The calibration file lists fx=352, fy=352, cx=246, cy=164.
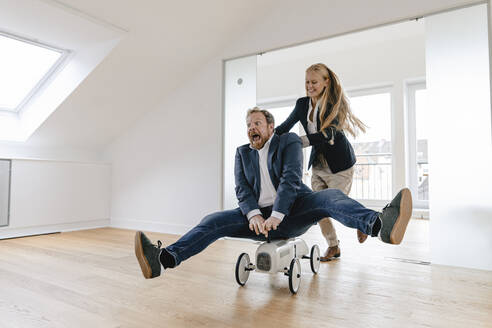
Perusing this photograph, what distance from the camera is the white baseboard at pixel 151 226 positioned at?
11.2 feet

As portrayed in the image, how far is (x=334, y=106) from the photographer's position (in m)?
2.10

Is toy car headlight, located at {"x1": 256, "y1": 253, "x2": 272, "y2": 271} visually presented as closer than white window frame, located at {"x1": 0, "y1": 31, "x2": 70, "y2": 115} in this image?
Yes

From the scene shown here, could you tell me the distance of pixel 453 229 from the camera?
218 centimetres

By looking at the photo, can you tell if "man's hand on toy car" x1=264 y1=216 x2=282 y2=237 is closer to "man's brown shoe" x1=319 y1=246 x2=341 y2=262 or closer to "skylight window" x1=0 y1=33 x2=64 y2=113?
"man's brown shoe" x1=319 y1=246 x2=341 y2=262

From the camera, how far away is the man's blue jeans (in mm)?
1396

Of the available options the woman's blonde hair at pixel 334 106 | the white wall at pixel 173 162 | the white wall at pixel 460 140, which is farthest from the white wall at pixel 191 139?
the woman's blonde hair at pixel 334 106

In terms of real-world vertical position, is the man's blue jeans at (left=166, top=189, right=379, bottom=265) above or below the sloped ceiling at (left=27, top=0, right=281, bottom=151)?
below

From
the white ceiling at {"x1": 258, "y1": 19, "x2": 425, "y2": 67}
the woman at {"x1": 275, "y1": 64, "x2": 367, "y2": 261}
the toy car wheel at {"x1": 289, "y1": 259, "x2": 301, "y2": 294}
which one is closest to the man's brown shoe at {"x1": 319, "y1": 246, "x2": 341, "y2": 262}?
the woman at {"x1": 275, "y1": 64, "x2": 367, "y2": 261}

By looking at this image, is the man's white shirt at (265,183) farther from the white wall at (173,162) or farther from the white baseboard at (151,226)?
the white baseboard at (151,226)

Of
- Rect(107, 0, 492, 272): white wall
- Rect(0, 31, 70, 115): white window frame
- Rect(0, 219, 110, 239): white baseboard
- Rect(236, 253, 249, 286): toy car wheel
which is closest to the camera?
Rect(236, 253, 249, 286): toy car wheel

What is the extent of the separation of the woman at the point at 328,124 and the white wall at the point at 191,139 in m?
0.70

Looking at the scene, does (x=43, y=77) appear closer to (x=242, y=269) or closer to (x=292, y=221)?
(x=242, y=269)

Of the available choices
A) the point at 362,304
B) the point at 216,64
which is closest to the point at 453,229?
the point at 362,304

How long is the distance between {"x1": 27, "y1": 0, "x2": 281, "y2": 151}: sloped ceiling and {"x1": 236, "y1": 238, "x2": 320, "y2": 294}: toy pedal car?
79.6 inches
